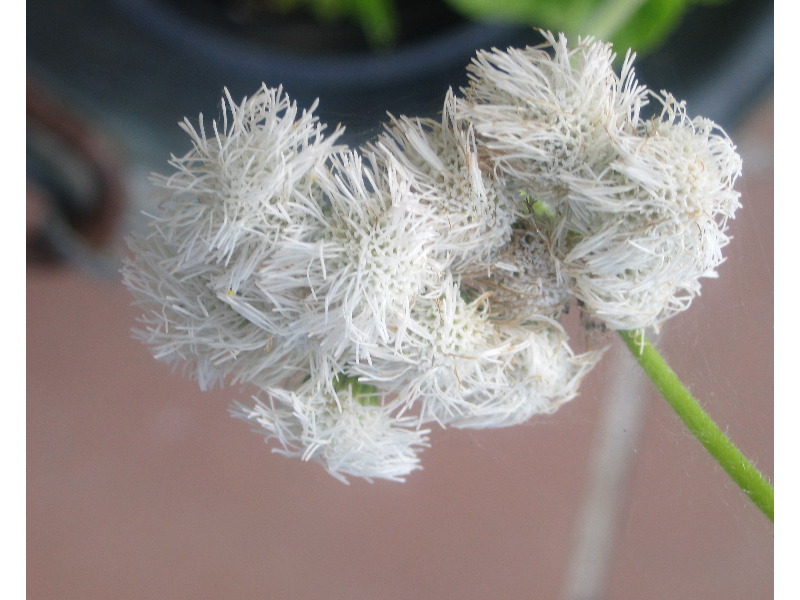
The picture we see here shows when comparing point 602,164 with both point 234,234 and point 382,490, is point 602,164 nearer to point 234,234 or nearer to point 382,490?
point 234,234

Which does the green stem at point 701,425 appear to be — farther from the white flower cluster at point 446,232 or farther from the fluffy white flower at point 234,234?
the fluffy white flower at point 234,234

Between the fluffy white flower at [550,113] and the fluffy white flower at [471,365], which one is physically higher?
the fluffy white flower at [550,113]

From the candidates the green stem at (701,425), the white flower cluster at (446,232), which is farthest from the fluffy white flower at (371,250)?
the green stem at (701,425)

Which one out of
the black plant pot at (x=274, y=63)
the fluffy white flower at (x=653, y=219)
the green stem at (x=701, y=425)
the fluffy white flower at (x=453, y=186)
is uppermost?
the black plant pot at (x=274, y=63)

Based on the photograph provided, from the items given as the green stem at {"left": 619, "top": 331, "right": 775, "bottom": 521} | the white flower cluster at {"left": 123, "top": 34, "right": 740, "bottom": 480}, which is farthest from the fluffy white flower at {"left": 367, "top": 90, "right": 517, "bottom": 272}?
the green stem at {"left": 619, "top": 331, "right": 775, "bottom": 521}

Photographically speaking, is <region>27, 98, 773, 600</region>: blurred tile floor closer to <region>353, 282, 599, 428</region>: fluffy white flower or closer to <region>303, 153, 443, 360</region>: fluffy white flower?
<region>353, 282, 599, 428</region>: fluffy white flower

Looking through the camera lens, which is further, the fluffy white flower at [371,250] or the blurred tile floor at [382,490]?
the blurred tile floor at [382,490]
